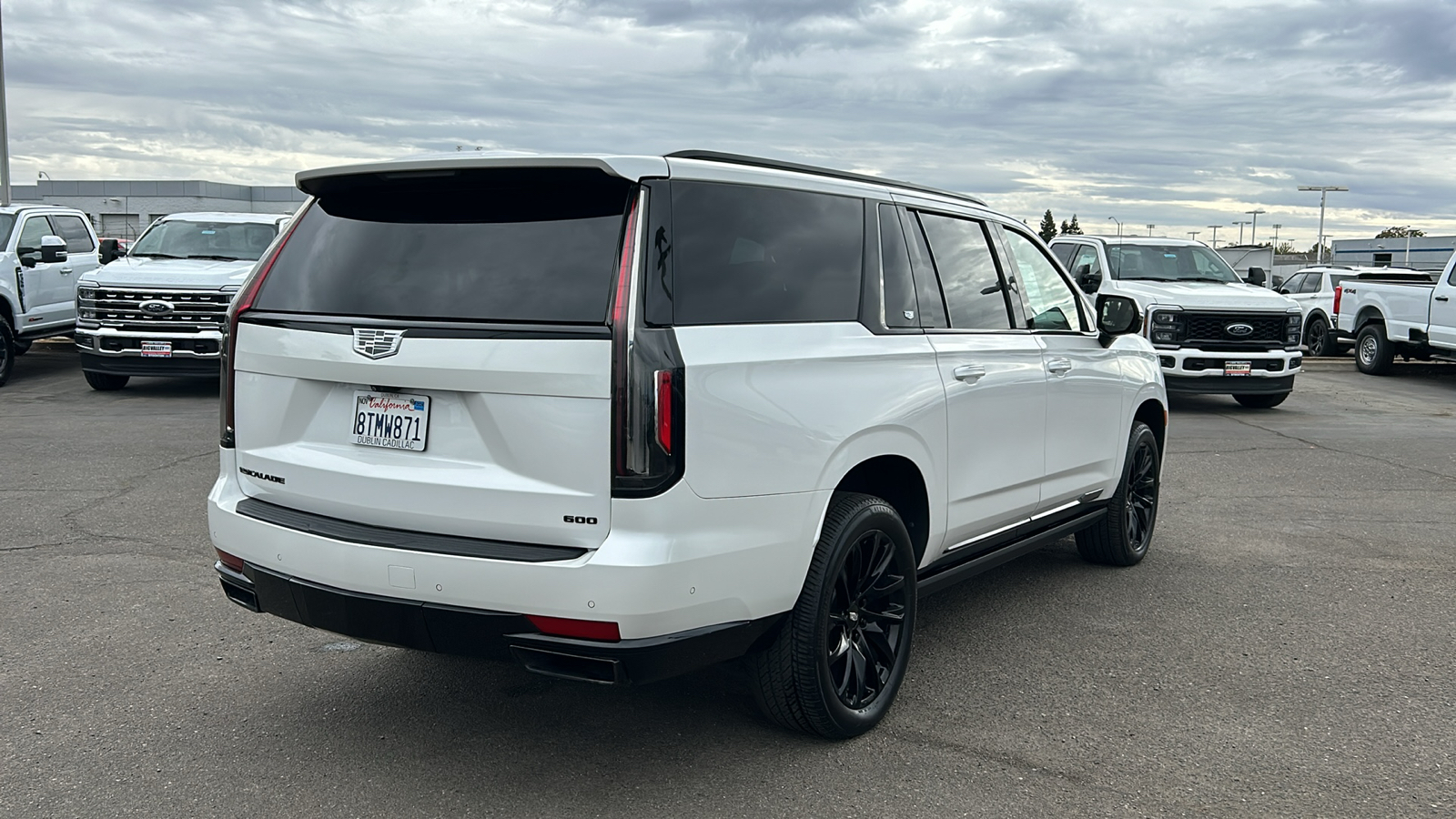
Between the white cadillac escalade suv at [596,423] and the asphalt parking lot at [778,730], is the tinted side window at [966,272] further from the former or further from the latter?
the asphalt parking lot at [778,730]

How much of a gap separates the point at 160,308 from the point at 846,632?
36.0ft

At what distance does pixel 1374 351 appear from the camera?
19141mm

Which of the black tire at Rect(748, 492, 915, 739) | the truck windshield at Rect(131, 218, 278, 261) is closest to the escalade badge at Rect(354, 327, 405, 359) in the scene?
the black tire at Rect(748, 492, 915, 739)

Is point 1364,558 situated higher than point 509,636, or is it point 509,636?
point 509,636

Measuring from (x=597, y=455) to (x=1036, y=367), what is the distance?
2.57 metres

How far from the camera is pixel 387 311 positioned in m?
3.62

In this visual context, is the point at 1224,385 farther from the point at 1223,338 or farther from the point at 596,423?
the point at 596,423

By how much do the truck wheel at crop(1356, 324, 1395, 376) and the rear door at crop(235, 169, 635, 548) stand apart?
1850cm

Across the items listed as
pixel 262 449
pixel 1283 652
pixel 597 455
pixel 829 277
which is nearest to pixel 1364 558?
pixel 1283 652

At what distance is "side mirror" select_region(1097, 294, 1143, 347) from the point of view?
596 centimetres

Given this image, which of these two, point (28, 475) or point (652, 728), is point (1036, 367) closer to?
point (652, 728)

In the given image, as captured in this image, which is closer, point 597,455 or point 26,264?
point 597,455

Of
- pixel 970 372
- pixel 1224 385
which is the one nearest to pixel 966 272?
pixel 970 372

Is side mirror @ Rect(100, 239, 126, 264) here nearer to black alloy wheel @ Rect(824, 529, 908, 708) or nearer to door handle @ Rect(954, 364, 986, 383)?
door handle @ Rect(954, 364, 986, 383)
